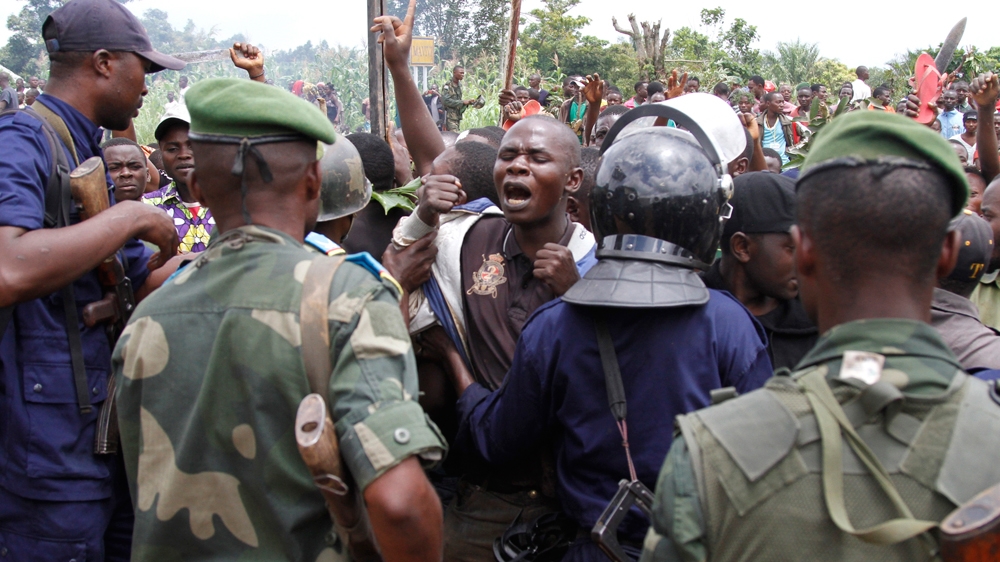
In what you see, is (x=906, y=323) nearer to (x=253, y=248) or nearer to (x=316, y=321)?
(x=316, y=321)

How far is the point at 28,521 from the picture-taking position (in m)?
2.55

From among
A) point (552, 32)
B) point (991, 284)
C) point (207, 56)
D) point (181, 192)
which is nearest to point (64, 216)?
point (181, 192)

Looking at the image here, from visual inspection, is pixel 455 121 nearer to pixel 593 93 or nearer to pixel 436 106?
pixel 436 106

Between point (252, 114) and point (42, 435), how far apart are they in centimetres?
147

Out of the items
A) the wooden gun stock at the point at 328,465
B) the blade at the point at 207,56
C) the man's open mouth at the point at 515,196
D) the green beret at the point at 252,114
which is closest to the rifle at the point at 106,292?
the green beret at the point at 252,114

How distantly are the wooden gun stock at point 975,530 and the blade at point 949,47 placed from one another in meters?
7.33

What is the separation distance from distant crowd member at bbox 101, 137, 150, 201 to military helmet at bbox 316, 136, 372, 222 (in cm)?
242

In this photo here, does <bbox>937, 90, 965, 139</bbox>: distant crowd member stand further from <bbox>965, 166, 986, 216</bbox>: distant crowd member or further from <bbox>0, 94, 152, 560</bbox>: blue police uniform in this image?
<bbox>0, 94, 152, 560</bbox>: blue police uniform

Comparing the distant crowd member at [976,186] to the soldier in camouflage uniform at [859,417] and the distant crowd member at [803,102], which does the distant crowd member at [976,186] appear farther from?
the distant crowd member at [803,102]

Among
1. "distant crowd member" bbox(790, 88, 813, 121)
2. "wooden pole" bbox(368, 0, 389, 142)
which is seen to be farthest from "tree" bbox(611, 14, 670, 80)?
"wooden pole" bbox(368, 0, 389, 142)

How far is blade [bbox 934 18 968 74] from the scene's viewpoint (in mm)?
7422

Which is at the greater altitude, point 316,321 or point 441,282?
point 316,321

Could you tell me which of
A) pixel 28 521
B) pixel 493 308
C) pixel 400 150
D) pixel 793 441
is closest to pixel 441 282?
pixel 493 308

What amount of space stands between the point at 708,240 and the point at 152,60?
7.21 feet
